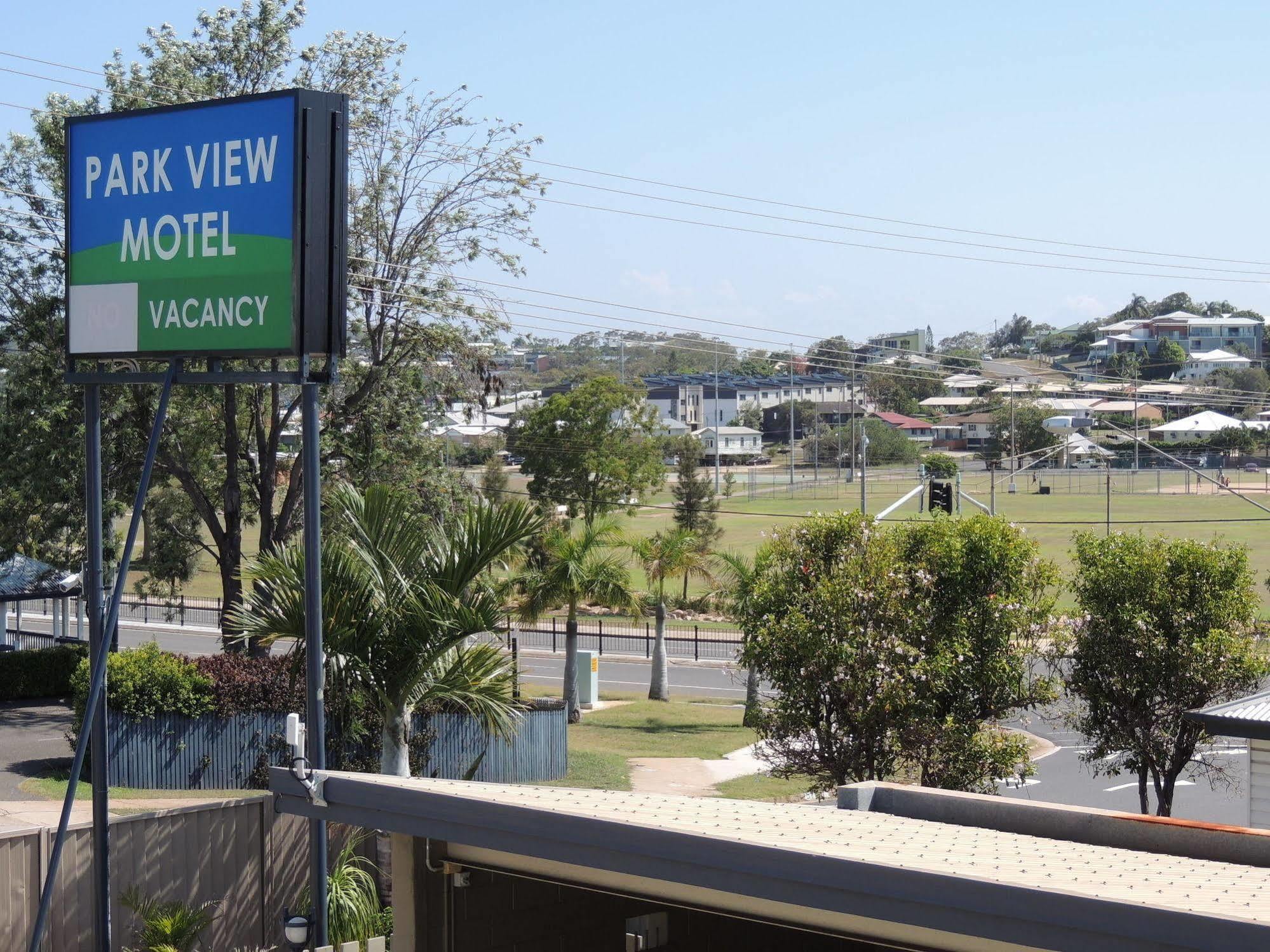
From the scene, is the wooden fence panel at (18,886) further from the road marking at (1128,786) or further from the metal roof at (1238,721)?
the road marking at (1128,786)

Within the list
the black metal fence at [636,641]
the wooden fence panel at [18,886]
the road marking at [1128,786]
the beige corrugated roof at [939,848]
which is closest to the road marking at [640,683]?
the black metal fence at [636,641]

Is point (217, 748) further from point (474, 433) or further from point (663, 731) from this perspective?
point (474, 433)

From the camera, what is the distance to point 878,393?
156375mm

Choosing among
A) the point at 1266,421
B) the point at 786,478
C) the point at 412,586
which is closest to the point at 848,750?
the point at 412,586

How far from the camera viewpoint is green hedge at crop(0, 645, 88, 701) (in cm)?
2525

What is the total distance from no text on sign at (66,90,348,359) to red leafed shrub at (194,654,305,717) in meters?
8.99

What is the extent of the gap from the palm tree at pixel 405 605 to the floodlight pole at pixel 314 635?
1363mm

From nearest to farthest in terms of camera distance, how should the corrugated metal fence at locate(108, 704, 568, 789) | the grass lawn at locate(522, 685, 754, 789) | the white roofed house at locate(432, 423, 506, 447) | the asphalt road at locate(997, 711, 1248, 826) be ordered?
the corrugated metal fence at locate(108, 704, 568, 789) → the asphalt road at locate(997, 711, 1248, 826) → the grass lawn at locate(522, 685, 754, 789) → the white roofed house at locate(432, 423, 506, 447)

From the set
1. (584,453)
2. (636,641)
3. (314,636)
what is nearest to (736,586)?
(636,641)

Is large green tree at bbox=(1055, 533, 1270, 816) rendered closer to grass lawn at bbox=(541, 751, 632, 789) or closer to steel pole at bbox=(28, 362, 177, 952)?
grass lawn at bbox=(541, 751, 632, 789)

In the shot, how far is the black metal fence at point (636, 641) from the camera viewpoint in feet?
139

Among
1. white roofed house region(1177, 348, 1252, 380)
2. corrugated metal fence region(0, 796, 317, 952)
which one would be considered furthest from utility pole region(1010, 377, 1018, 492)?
white roofed house region(1177, 348, 1252, 380)

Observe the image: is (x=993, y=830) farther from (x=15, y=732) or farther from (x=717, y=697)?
(x=717, y=697)

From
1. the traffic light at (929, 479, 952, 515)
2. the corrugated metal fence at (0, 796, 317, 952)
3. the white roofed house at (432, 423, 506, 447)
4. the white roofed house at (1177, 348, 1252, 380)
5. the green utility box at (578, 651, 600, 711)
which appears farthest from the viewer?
the white roofed house at (1177, 348, 1252, 380)
